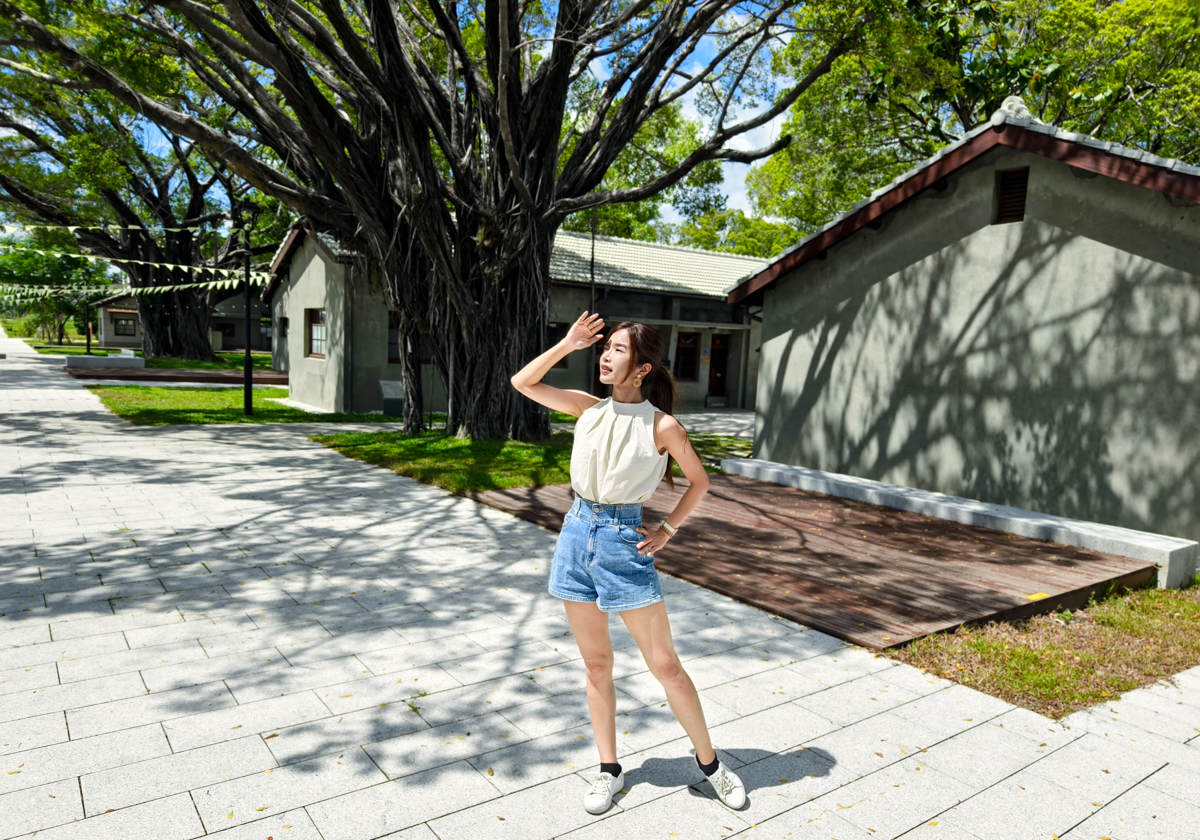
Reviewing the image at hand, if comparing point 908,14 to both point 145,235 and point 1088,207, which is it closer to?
point 1088,207

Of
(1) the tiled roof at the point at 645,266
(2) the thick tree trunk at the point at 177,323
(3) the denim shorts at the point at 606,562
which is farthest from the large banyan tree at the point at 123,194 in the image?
(3) the denim shorts at the point at 606,562

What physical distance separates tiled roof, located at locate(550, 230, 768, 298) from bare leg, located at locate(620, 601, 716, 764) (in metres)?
17.9

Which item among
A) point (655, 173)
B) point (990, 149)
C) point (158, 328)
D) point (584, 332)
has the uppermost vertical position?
point (655, 173)

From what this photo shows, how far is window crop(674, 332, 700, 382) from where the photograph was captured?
25.0 metres

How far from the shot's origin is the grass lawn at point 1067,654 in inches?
179

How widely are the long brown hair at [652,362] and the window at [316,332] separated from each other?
18.3m

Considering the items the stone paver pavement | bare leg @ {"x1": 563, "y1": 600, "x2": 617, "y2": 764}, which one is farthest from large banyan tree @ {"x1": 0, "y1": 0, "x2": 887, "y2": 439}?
bare leg @ {"x1": 563, "y1": 600, "x2": 617, "y2": 764}

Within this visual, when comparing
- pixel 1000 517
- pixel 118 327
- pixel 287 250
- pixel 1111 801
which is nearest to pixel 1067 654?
pixel 1111 801

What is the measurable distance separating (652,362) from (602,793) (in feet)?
5.83

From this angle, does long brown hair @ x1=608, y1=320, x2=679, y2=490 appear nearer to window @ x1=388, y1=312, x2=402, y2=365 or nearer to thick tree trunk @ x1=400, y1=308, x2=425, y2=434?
thick tree trunk @ x1=400, y1=308, x2=425, y2=434

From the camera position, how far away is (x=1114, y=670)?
16.2 feet

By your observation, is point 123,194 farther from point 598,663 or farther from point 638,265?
point 598,663

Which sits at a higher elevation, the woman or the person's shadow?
the woman

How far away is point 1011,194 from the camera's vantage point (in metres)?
9.27
